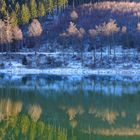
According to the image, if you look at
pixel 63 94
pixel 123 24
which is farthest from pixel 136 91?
pixel 123 24

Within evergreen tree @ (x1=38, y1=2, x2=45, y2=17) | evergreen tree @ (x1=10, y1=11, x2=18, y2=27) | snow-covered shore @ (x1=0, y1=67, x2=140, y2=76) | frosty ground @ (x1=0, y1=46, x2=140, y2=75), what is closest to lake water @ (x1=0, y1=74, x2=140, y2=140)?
snow-covered shore @ (x1=0, y1=67, x2=140, y2=76)

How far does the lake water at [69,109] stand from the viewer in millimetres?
34031

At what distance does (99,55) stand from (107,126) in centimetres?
6312

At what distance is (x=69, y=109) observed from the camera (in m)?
45.5

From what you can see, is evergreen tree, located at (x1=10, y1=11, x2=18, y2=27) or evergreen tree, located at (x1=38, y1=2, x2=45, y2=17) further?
evergreen tree, located at (x1=38, y1=2, x2=45, y2=17)

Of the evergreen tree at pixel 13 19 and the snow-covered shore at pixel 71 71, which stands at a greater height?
the evergreen tree at pixel 13 19

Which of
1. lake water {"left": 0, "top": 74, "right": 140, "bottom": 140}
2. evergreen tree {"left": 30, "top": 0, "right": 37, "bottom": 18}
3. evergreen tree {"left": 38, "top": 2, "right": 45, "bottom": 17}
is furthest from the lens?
evergreen tree {"left": 38, "top": 2, "right": 45, "bottom": 17}

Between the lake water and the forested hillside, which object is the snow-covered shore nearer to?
the lake water

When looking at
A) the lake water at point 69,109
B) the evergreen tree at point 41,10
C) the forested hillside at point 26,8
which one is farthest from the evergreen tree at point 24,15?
the lake water at point 69,109

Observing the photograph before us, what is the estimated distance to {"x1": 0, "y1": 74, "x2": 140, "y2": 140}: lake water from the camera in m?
34.0

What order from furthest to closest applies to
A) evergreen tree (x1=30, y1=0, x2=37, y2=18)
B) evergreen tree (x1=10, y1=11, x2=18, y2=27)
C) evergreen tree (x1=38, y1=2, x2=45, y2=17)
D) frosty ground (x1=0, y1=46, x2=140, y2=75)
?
evergreen tree (x1=38, y1=2, x2=45, y2=17), evergreen tree (x1=30, y1=0, x2=37, y2=18), evergreen tree (x1=10, y1=11, x2=18, y2=27), frosty ground (x1=0, y1=46, x2=140, y2=75)

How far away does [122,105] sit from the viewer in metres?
48.6

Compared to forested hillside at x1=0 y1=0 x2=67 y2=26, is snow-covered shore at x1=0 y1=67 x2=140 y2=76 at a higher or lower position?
lower

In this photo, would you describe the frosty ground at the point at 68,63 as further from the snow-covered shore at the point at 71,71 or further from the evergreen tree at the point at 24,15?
the evergreen tree at the point at 24,15
